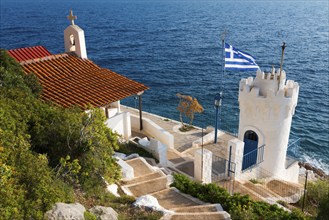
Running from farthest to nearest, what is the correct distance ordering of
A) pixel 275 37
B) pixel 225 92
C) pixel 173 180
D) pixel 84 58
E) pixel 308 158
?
pixel 275 37, pixel 225 92, pixel 308 158, pixel 84 58, pixel 173 180

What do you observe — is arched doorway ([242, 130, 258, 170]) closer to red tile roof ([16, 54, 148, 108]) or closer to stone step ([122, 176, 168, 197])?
A: stone step ([122, 176, 168, 197])

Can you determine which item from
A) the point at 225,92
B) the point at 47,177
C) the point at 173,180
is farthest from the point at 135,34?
the point at 47,177

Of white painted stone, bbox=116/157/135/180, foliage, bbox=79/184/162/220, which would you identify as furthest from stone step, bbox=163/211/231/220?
white painted stone, bbox=116/157/135/180

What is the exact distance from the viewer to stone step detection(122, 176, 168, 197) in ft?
49.6

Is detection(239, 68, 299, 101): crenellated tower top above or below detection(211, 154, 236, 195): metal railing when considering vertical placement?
above

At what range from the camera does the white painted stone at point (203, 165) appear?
17.1 meters

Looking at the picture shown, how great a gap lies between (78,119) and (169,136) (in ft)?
30.7

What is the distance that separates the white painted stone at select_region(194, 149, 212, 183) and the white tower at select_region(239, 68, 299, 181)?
2.84 meters

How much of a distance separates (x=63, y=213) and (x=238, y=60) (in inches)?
572

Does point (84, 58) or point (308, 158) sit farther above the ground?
point (84, 58)

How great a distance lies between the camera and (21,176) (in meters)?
9.41

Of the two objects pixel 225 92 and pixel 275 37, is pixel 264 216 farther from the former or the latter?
pixel 275 37

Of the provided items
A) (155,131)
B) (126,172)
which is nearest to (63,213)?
(126,172)

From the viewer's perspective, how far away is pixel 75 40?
2403 cm
